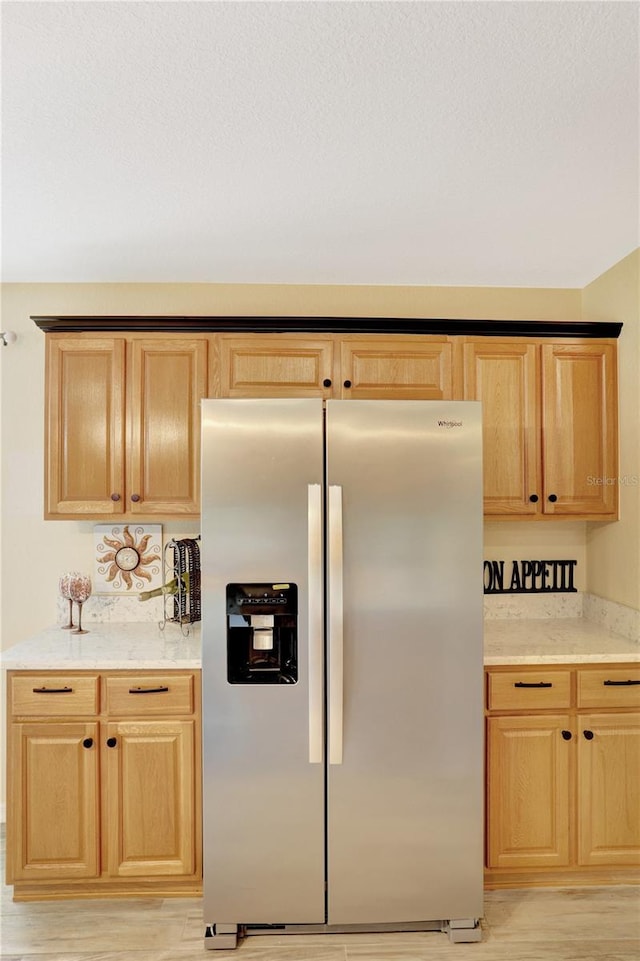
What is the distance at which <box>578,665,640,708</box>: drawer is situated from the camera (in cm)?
259

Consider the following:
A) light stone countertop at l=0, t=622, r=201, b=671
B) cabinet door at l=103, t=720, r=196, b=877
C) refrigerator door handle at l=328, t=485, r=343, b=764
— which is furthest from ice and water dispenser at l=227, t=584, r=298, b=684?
cabinet door at l=103, t=720, r=196, b=877

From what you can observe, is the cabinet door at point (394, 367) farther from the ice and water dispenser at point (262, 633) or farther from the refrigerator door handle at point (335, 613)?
the ice and water dispenser at point (262, 633)

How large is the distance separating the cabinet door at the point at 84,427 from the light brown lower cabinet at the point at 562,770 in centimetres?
187

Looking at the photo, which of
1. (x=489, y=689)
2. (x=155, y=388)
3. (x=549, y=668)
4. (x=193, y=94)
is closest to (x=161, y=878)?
(x=489, y=689)

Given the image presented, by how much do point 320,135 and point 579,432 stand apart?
1823 mm

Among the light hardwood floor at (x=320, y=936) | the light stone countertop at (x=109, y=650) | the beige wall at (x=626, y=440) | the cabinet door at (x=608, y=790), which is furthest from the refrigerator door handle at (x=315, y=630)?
the beige wall at (x=626, y=440)

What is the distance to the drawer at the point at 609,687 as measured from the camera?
8.49 feet

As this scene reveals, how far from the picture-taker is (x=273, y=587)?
2.33 metres

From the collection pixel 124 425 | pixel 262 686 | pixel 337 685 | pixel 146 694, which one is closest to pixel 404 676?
pixel 337 685

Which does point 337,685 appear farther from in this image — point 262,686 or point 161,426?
point 161,426

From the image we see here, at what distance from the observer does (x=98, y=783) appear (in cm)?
249

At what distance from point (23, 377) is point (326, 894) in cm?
269

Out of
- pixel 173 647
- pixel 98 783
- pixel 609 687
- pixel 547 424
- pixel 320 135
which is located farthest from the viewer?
pixel 547 424

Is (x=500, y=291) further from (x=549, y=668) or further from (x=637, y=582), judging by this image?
(x=549, y=668)
